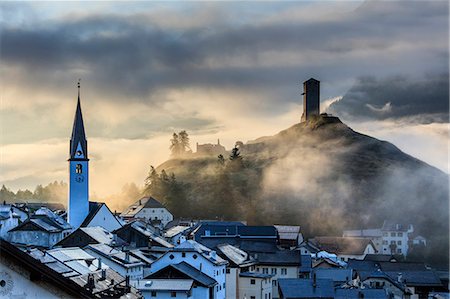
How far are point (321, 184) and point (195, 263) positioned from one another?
101618 mm

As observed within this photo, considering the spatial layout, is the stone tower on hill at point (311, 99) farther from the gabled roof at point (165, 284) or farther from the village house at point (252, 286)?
the gabled roof at point (165, 284)

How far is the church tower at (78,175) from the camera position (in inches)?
2852

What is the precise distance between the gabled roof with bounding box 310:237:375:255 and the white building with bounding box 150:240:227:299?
42.0 meters

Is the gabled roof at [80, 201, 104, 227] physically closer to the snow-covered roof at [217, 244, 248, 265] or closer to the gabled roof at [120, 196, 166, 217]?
the snow-covered roof at [217, 244, 248, 265]

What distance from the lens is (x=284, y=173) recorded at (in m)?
154

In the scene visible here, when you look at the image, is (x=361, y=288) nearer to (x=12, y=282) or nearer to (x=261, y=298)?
(x=261, y=298)

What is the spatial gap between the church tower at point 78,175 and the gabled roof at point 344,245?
34.4 meters

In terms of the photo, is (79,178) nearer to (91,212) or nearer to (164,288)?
(91,212)

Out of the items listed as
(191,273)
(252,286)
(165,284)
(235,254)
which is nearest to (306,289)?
(252,286)

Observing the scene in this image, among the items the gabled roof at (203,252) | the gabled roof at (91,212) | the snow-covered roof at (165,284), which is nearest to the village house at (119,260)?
the snow-covered roof at (165,284)

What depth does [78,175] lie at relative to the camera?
243 ft

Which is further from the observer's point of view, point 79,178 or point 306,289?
point 79,178

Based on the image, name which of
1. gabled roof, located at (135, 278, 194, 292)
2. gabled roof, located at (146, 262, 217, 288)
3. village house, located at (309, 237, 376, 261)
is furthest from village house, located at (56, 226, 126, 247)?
village house, located at (309, 237, 376, 261)

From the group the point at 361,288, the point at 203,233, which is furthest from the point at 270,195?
the point at 361,288
